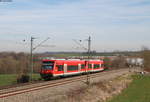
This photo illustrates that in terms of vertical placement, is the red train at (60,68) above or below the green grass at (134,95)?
above

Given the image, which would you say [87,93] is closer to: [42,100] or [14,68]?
[42,100]

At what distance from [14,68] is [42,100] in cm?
5162

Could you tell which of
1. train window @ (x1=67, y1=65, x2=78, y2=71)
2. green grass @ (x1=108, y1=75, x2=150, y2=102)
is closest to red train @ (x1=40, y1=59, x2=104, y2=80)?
train window @ (x1=67, y1=65, x2=78, y2=71)

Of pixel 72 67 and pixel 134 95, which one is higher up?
pixel 72 67

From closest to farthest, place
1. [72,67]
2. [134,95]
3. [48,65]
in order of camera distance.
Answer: [134,95]
[48,65]
[72,67]

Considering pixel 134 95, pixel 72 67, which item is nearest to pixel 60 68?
pixel 72 67

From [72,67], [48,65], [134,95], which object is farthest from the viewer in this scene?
[72,67]

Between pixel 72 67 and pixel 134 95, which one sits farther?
pixel 72 67

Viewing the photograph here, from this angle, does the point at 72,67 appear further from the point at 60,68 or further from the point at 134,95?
the point at 134,95

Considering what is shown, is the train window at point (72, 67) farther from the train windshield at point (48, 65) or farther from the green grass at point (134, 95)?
the green grass at point (134, 95)

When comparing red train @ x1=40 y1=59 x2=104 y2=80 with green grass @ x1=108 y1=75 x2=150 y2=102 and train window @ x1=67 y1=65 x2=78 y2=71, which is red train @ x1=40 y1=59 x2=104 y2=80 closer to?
train window @ x1=67 y1=65 x2=78 y2=71

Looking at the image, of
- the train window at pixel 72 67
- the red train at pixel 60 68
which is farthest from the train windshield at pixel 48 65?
the train window at pixel 72 67

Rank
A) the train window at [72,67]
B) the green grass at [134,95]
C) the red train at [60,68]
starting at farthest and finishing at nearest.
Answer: the train window at [72,67], the red train at [60,68], the green grass at [134,95]

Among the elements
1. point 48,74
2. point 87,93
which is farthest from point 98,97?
point 48,74
